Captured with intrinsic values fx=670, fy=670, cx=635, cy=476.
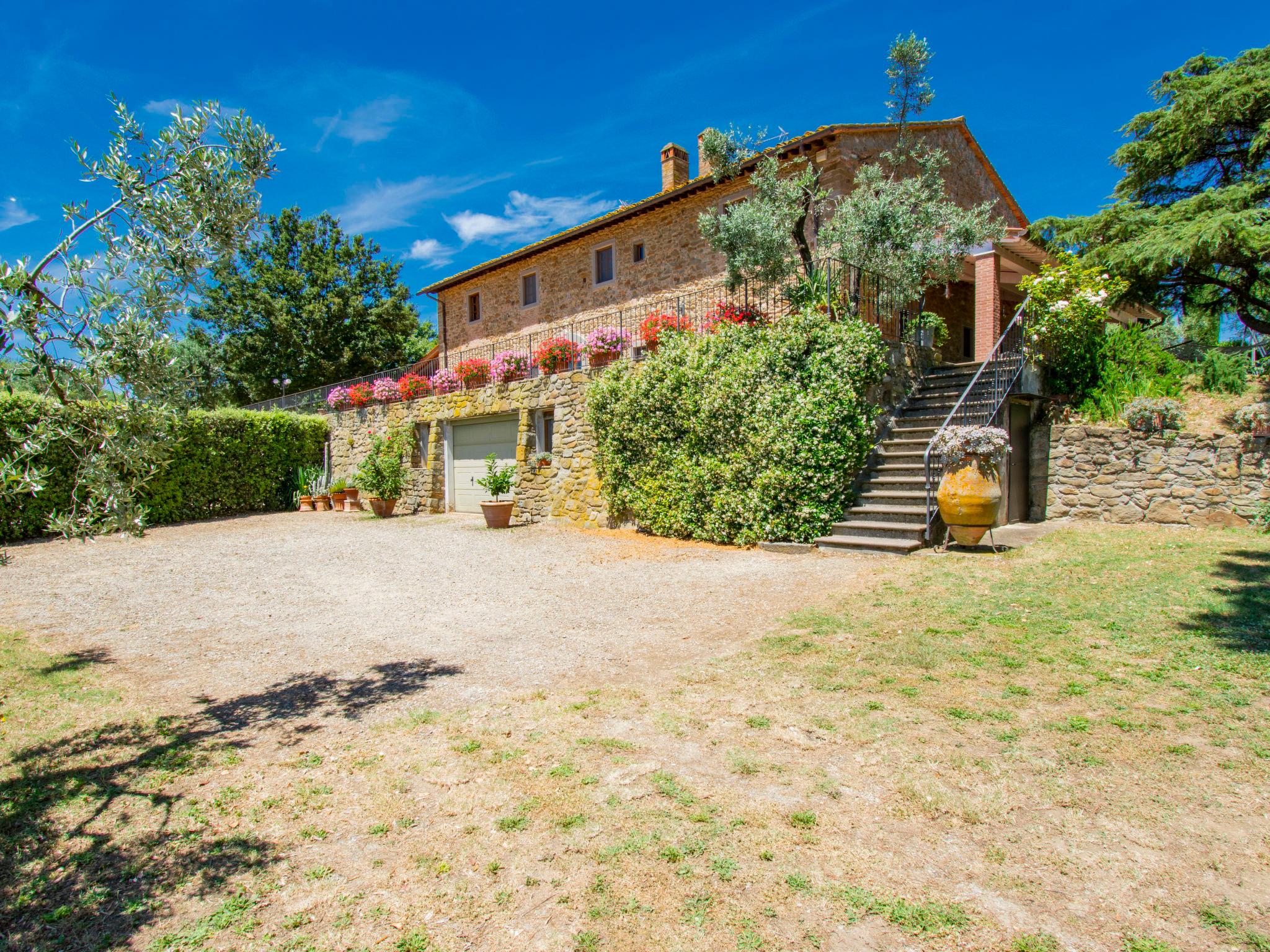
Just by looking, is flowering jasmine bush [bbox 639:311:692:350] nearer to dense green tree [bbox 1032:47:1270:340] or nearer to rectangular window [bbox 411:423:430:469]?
rectangular window [bbox 411:423:430:469]

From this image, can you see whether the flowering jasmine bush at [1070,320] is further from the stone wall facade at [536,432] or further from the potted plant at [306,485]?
the potted plant at [306,485]

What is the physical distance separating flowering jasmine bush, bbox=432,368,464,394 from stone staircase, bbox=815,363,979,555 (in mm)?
11003

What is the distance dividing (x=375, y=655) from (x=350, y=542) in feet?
23.6

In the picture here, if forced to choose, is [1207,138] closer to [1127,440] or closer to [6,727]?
[1127,440]

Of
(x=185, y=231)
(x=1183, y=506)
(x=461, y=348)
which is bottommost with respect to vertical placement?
(x=1183, y=506)

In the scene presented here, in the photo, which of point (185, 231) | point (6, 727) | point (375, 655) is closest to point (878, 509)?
point (375, 655)

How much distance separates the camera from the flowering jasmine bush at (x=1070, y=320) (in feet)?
36.4

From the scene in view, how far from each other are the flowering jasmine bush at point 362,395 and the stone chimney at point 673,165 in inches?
408

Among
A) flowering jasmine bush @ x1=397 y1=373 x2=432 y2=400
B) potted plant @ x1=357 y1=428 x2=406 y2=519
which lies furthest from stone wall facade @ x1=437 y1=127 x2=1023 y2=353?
potted plant @ x1=357 y1=428 x2=406 y2=519

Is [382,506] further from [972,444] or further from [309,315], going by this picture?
[309,315]

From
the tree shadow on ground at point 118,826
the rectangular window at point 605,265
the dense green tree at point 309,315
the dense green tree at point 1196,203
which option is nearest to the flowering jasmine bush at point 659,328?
the rectangular window at point 605,265

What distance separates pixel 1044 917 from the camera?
217 cm

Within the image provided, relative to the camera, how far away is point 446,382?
17406 millimetres

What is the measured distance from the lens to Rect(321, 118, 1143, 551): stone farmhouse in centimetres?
1075
